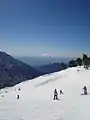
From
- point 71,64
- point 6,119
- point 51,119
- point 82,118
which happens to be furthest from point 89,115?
point 71,64

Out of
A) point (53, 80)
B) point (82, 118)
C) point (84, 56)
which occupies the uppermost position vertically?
point (84, 56)

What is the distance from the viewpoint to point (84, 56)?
122438mm

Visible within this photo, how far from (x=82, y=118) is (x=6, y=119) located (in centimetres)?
677

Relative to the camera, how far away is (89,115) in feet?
71.0

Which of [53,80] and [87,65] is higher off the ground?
[87,65]

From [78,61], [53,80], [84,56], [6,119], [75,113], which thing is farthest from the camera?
[78,61]

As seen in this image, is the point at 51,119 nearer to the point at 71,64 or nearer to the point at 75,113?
the point at 75,113

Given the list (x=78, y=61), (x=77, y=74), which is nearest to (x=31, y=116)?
(x=77, y=74)

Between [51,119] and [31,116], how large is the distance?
7.56 ft

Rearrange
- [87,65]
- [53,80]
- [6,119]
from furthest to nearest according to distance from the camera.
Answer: [87,65] < [53,80] < [6,119]

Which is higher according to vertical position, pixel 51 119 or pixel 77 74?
pixel 77 74

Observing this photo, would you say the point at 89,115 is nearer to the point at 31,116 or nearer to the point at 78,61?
the point at 31,116

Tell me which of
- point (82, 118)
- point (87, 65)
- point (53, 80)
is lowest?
point (82, 118)

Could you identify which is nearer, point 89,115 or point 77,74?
point 89,115
